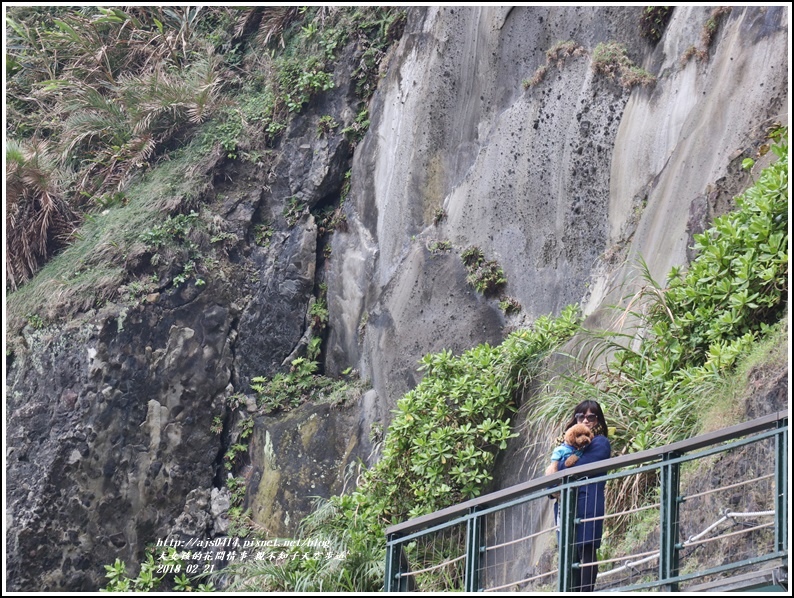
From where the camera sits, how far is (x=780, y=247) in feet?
22.1

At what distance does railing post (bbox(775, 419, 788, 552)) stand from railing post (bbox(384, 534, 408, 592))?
2.88 m

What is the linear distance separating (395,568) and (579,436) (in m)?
1.69

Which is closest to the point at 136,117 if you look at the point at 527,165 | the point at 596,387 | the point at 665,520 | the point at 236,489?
the point at 236,489

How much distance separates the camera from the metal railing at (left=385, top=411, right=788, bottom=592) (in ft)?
16.1

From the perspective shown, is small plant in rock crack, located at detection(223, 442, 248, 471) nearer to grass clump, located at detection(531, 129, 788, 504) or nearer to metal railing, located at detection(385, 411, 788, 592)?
metal railing, located at detection(385, 411, 788, 592)

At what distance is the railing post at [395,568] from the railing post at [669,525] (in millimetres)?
2181

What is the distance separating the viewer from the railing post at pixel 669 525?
199 inches

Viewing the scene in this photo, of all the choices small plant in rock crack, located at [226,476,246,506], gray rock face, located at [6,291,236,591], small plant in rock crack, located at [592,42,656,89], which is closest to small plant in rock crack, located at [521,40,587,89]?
→ small plant in rock crack, located at [592,42,656,89]

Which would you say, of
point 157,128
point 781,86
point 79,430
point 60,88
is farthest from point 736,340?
point 60,88

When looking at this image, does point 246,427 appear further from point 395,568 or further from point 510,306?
point 395,568

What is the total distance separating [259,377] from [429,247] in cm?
308

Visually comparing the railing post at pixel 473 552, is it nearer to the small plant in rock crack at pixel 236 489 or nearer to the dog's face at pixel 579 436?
the dog's face at pixel 579 436

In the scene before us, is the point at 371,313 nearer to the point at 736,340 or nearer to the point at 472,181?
the point at 472,181

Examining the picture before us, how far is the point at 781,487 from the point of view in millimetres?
4676
